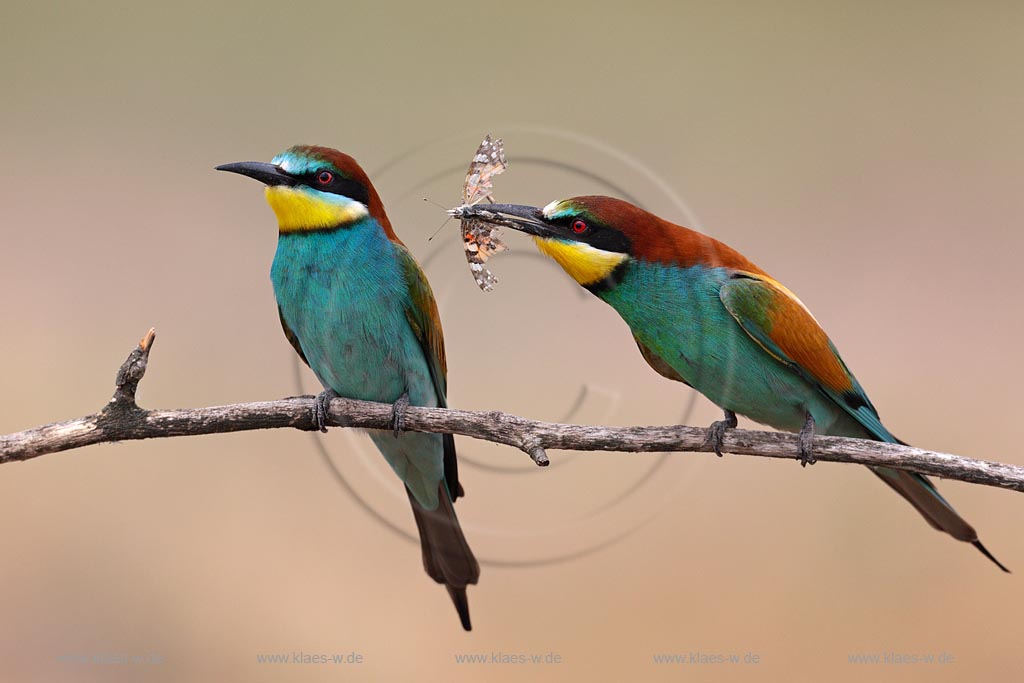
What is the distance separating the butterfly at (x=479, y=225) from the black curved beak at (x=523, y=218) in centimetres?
2

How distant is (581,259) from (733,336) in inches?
15.1

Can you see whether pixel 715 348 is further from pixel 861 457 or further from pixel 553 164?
pixel 553 164

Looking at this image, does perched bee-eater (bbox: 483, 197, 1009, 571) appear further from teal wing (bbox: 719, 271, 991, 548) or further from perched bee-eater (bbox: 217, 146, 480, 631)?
perched bee-eater (bbox: 217, 146, 480, 631)

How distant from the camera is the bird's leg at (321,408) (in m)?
1.78

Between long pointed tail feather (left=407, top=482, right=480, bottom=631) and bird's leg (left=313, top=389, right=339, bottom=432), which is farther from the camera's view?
long pointed tail feather (left=407, top=482, right=480, bottom=631)

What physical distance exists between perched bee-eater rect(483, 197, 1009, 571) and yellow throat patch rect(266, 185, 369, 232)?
50cm

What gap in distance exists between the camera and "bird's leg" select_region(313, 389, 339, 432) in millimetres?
1778

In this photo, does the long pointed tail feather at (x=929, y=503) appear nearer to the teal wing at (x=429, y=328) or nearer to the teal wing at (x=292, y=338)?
the teal wing at (x=429, y=328)

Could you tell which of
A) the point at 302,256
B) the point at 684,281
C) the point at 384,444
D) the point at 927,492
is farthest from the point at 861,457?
the point at 302,256

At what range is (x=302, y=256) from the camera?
6.23 feet

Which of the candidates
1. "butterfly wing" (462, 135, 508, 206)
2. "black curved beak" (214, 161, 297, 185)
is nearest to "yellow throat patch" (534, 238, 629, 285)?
"butterfly wing" (462, 135, 508, 206)

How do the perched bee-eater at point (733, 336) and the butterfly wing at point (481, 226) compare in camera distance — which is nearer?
the butterfly wing at point (481, 226)

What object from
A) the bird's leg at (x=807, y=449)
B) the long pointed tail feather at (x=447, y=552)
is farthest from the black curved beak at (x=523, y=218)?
the long pointed tail feather at (x=447, y=552)

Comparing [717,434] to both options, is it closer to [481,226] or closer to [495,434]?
[495,434]
